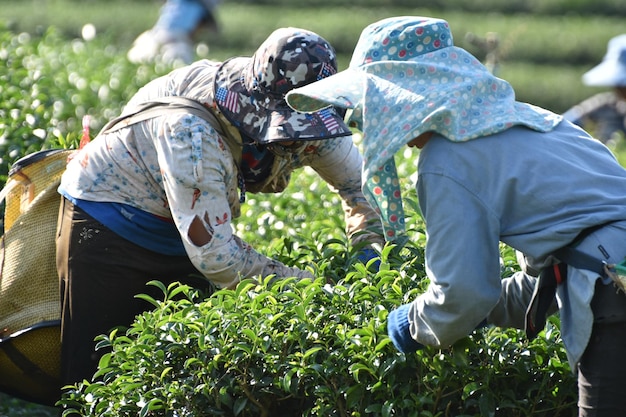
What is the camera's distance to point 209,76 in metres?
3.51

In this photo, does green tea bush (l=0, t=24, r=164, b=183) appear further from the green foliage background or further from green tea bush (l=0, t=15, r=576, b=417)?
green tea bush (l=0, t=15, r=576, b=417)

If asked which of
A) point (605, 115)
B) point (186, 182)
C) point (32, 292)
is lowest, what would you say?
point (605, 115)

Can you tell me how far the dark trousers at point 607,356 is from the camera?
8.50ft

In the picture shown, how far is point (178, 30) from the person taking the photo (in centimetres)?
980

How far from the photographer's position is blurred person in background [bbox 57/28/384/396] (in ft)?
10.6

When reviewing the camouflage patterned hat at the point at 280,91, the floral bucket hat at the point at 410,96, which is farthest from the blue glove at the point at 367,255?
the floral bucket hat at the point at 410,96

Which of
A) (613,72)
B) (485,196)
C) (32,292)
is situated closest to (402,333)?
(485,196)

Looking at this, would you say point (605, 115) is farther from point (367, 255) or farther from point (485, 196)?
point (485, 196)

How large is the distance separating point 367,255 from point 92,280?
34.3 inches

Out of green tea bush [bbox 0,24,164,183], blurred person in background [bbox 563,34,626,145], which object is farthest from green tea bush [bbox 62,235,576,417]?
blurred person in background [bbox 563,34,626,145]

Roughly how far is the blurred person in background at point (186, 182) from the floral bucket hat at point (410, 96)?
0.52 meters

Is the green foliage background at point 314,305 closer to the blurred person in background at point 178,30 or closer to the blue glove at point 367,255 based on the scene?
the blue glove at point 367,255

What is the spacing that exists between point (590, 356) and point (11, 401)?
260 cm

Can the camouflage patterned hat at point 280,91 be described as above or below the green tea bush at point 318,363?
above
